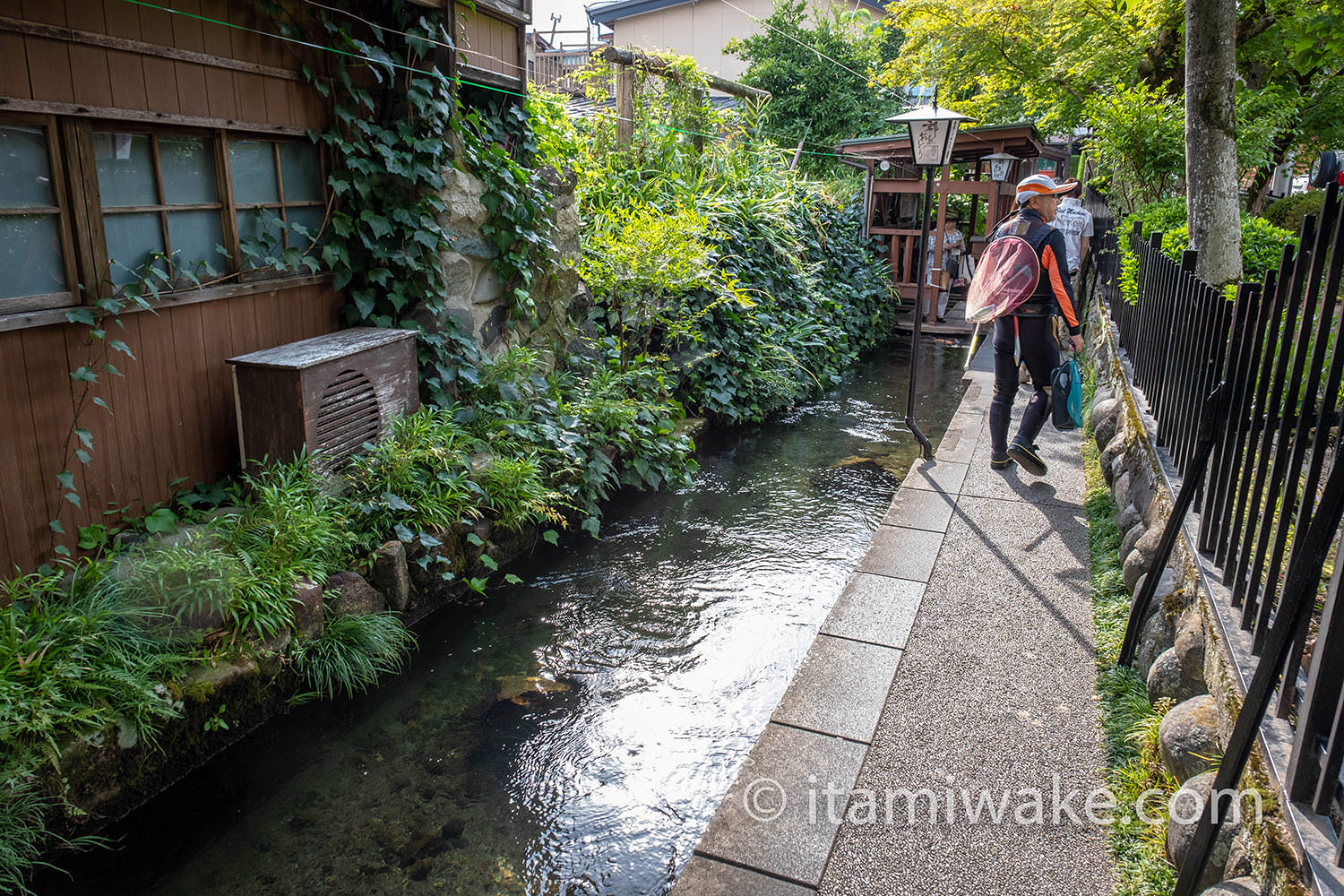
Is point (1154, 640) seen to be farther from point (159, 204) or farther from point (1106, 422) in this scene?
point (159, 204)

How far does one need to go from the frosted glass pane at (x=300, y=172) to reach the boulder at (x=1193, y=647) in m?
5.42

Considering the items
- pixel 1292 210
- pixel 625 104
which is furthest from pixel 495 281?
pixel 1292 210

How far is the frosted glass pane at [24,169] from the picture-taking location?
12.7 ft

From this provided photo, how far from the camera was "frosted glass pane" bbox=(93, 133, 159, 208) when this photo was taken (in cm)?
434

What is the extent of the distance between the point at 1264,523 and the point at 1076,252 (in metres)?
8.69

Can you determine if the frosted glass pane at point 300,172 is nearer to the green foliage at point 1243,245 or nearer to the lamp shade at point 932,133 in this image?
the lamp shade at point 932,133

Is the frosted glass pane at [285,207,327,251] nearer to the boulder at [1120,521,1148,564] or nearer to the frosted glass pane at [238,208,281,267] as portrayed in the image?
the frosted glass pane at [238,208,281,267]

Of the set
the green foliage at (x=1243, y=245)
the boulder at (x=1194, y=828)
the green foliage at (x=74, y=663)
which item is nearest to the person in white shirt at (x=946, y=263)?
the green foliage at (x=1243, y=245)

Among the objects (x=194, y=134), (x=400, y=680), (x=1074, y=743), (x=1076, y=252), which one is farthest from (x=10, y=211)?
(x=1076, y=252)

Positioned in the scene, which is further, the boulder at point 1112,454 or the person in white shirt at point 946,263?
the person in white shirt at point 946,263

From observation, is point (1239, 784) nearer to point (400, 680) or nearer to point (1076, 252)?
point (400, 680)

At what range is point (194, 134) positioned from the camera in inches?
191

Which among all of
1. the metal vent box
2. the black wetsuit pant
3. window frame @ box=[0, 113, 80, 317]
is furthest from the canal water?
window frame @ box=[0, 113, 80, 317]

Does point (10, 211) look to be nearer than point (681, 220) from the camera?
Yes
